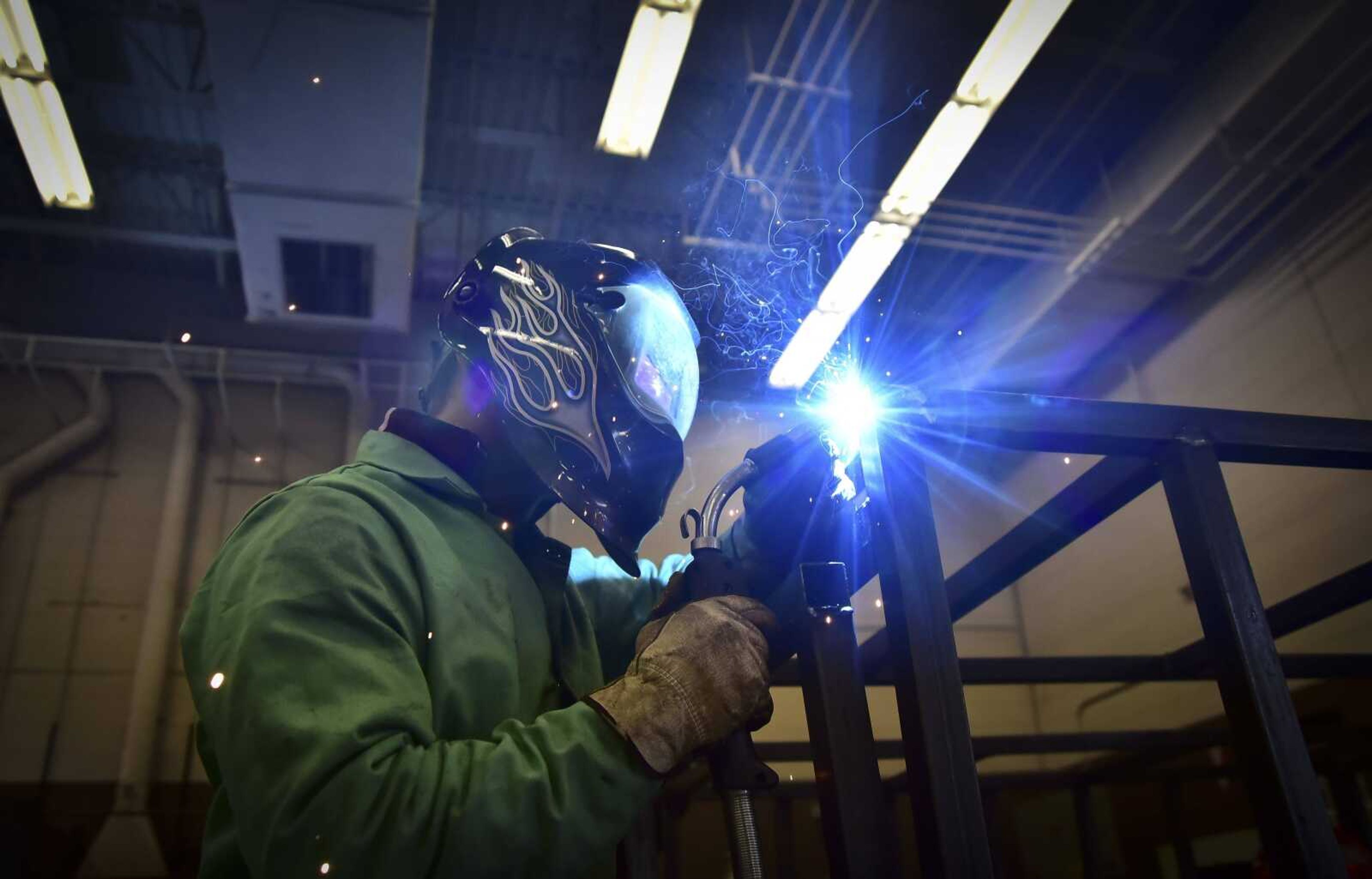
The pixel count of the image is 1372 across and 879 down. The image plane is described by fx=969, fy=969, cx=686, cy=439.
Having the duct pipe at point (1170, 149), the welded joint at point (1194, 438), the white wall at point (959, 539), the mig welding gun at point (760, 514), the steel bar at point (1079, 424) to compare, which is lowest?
the mig welding gun at point (760, 514)

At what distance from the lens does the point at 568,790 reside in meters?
1.18

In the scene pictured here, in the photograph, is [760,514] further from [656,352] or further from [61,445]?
[61,445]

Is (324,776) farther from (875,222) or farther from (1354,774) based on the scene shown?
(1354,774)

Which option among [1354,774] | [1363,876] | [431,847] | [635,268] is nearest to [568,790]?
[431,847]

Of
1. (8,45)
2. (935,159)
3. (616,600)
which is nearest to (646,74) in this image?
(935,159)

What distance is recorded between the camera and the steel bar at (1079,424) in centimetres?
145

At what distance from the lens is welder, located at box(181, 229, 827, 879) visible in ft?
3.75

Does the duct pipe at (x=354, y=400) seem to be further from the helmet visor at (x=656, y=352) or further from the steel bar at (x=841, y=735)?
the steel bar at (x=841, y=735)

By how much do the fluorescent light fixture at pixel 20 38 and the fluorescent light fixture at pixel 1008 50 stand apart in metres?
3.30

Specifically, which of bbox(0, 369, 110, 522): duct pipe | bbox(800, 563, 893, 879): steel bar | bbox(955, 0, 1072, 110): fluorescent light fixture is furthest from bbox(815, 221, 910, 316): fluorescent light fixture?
bbox(0, 369, 110, 522): duct pipe

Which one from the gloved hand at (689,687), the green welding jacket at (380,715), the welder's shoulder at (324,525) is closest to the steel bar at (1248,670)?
the gloved hand at (689,687)

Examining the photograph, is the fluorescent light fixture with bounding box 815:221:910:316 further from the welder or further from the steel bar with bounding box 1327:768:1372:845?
the steel bar with bounding box 1327:768:1372:845

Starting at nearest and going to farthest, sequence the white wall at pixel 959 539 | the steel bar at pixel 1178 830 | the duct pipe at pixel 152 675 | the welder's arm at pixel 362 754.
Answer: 1. the welder's arm at pixel 362 754
2. the steel bar at pixel 1178 830
3. the white wall at pixel 959 539
4. the duct pipe at pixel 152 675

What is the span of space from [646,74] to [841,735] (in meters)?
2.76
